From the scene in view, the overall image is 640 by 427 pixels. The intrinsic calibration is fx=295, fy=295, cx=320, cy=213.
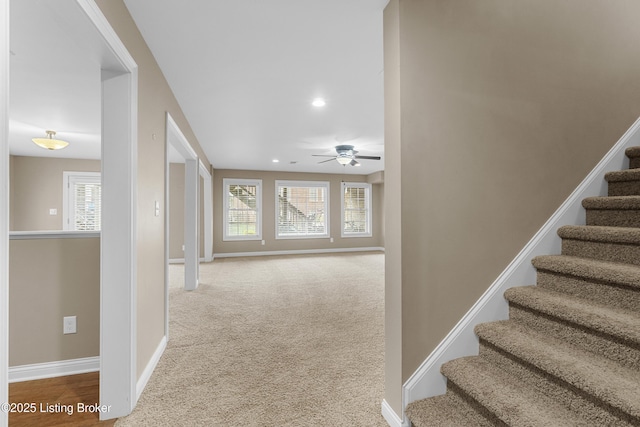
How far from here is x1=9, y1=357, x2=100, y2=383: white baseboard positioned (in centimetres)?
220

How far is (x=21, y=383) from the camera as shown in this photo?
7.10 feet

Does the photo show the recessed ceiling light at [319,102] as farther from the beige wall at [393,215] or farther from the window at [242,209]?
the window at [242,209]

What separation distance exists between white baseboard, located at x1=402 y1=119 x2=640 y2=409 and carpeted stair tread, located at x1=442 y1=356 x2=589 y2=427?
7cm

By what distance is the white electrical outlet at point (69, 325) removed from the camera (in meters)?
2.29

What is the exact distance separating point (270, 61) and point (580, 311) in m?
2.59

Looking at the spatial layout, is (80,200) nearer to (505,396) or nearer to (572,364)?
(505,396)

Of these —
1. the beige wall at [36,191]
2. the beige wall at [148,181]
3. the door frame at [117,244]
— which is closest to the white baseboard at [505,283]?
the door frame at [117,244]

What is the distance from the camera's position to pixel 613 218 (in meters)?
1.78

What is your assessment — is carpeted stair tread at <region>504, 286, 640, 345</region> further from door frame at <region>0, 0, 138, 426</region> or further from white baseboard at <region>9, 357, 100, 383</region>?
white baseboard at <region>9, 357, 100, 383</region>

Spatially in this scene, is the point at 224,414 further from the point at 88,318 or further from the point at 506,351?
the point at 506,351

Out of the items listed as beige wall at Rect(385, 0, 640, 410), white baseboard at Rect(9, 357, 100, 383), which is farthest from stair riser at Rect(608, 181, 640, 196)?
white baseboard at Rect(9, 357, 100, 383)

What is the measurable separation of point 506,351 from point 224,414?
161cm

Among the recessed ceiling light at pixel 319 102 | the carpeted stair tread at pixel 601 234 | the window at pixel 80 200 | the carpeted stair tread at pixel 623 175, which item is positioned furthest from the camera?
the window at pixel 80 200

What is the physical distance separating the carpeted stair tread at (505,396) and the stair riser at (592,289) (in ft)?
1.91
